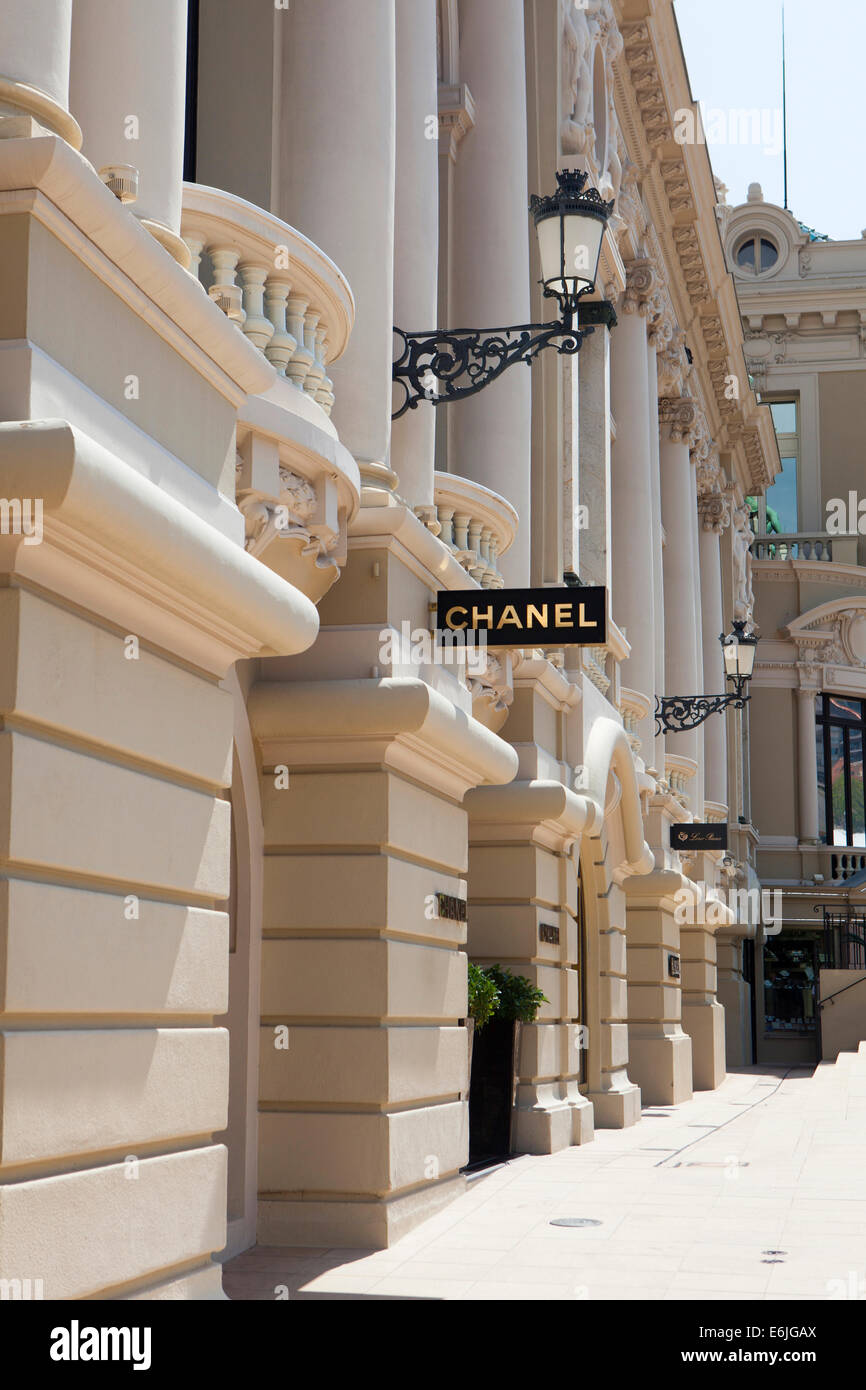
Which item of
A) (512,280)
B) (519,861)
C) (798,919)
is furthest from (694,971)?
(512,280)

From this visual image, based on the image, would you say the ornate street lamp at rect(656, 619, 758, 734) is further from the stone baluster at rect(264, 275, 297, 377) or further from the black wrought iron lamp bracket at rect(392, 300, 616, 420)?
the stone baluster at rect(264, 275, 297, 377)

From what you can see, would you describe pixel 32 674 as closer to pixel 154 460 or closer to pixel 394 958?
pixel 154 460

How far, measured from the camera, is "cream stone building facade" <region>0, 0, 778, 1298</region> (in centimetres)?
545

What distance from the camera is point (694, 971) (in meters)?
26.8

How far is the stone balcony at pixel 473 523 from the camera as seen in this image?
465 inches

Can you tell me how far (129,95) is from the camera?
6656mm

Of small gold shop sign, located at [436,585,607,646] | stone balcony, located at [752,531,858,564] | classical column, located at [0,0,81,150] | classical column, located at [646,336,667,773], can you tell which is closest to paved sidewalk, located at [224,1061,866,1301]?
small gold shop sign, located at [436,585,607,646]

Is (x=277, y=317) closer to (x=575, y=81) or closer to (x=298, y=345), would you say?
(x=298, y=345)

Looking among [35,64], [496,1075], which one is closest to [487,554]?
[496,1075]

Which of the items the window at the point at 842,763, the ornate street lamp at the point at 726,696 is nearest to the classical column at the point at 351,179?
the ornate street lamp at the point at 726,696

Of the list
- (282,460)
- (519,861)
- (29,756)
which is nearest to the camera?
(29,756)

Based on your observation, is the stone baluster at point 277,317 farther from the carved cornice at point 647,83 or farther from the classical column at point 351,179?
the carved cornice at point 647,83

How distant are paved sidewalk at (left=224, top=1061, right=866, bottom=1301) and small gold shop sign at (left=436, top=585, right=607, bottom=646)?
12.3ft

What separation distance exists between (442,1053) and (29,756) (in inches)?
235
